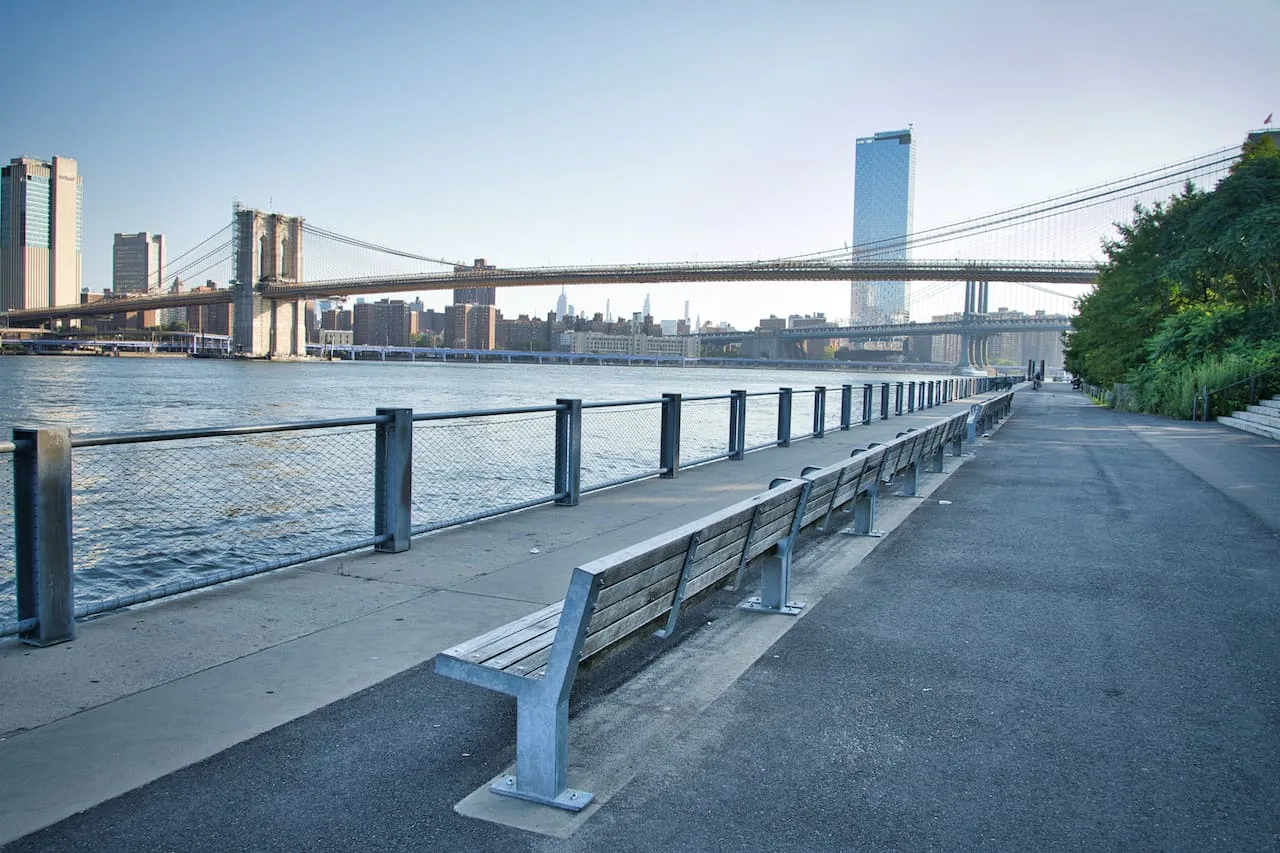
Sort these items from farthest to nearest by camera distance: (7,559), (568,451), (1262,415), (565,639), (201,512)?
(1262,415) → (201,512) → (568,451) → (7,559) → (565,639)

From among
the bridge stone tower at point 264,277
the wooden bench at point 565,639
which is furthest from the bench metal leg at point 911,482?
the bridge stone tower at point 264,277

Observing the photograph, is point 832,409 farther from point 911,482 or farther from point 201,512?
point 201,512

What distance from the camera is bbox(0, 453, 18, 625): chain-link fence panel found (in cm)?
728

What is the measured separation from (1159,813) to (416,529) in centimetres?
502

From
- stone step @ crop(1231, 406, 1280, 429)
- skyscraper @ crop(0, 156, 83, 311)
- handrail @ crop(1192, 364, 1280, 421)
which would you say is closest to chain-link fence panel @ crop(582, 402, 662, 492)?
stone step @ crop(1231, 406, 1280, 429)

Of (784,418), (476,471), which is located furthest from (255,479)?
(784,418)

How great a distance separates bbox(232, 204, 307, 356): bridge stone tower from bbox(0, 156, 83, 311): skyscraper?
108 ft

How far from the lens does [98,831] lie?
2.88 metres

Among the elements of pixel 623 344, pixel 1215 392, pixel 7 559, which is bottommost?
pixel 7 559

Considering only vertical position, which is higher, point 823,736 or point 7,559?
point 823,736

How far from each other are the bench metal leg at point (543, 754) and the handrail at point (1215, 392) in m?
26.7

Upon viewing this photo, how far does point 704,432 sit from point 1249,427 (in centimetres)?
1256

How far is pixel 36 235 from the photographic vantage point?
112 m

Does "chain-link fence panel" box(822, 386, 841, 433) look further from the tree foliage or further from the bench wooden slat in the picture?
the bench wooden slat
